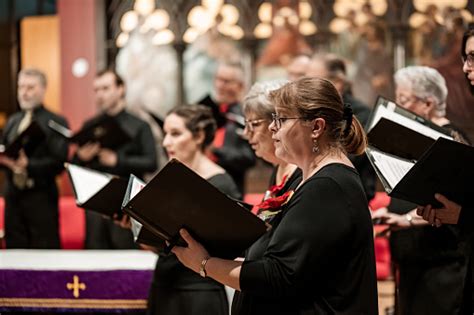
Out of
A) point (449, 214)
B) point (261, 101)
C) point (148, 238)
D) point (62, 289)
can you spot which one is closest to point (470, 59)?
point (449, 214)

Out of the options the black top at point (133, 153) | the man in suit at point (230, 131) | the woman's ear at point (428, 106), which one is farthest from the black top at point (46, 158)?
the woman's ear at point (428, 106)

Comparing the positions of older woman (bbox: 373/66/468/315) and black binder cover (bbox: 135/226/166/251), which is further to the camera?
older woman (bbox: 373/66/468/315)

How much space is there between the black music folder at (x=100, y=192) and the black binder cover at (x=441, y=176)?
151cm

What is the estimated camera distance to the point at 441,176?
9.02ft

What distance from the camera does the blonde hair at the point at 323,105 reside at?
2520mm

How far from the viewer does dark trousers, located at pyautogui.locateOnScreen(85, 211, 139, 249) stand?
19.2 feet

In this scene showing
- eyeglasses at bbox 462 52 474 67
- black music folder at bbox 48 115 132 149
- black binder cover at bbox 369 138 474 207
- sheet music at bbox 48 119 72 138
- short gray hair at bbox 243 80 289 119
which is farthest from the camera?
sheet music at bbox 48 119 72 138

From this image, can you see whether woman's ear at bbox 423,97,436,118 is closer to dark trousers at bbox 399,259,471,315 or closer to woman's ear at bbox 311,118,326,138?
dark trousers at bbox 399,259,471,315

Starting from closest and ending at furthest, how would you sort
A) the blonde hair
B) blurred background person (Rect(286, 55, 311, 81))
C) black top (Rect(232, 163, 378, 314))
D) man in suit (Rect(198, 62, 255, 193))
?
black top (Rect(232, 163, 378, 314)) → the blonde hair → blurred background person (Rect(286, 55, 311, 81)) → man in suit (Rect(198, 62, 255, 193))

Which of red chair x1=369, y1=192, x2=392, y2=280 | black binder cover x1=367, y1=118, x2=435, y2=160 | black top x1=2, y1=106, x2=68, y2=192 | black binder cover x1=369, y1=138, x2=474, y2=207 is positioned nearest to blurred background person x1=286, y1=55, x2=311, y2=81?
red chair x1=369, y1=192, x2=392, y2=280

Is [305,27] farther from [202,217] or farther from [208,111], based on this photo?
[202,217]

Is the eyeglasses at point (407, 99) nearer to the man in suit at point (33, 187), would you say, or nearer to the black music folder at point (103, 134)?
the black music folder at point (103, 134)

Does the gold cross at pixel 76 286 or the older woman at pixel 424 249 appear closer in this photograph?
the older woman at pixel 424 249

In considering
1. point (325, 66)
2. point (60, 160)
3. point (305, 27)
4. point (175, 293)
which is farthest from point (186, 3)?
point (175, 293)
